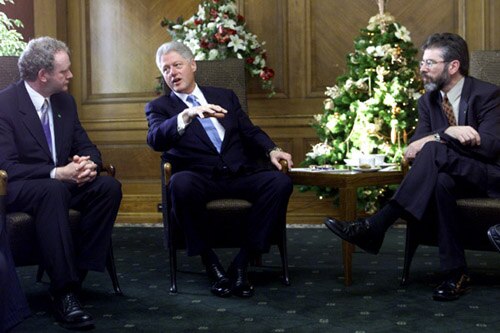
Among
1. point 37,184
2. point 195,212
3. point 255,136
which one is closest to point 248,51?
point 255,136

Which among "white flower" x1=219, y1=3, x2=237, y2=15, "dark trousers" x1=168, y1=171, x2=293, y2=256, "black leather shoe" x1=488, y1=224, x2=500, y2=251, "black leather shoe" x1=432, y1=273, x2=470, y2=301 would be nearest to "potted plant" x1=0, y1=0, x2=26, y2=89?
"white flower" x1=219, y1=3, x2=237, y2=15

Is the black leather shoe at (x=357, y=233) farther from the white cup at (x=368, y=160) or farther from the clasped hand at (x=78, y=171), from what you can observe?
the clasped hand at (x=78, y=171)

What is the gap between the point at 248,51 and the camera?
6.63 meters

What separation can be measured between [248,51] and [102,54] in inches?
56.3

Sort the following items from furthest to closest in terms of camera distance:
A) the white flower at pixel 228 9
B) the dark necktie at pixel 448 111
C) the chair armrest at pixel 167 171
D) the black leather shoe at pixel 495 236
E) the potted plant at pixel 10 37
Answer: the white flower at pixel 228 9 → the potted plant at pixel 10 37 → the dark necktie at pixel 448 111 → the chair armrest at pixel 167 171 → the black leather shoe at pixel 495 236

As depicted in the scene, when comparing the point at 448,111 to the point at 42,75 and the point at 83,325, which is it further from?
the point at 83,325

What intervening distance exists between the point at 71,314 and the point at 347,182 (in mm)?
1510

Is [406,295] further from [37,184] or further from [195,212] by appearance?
[37,184]

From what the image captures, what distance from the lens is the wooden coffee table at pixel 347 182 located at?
4219 mm

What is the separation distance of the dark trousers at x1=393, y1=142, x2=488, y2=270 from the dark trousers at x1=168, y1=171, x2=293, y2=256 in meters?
0.57

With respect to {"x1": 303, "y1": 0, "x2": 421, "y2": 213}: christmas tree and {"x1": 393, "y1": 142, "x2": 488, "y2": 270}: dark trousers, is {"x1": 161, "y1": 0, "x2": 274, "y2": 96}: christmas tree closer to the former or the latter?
{"x1": 303, "y1": 0, "x2": 421, "y2": 213}: christmas tree

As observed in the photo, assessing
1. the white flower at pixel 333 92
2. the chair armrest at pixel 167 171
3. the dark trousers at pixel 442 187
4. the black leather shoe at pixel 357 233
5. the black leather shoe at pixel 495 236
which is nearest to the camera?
the black leather shoe at pixel 495 236

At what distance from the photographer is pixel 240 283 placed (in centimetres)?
402

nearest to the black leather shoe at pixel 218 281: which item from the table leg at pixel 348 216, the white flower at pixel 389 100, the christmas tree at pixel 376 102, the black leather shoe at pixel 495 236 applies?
the table leg at pixel 348 216
